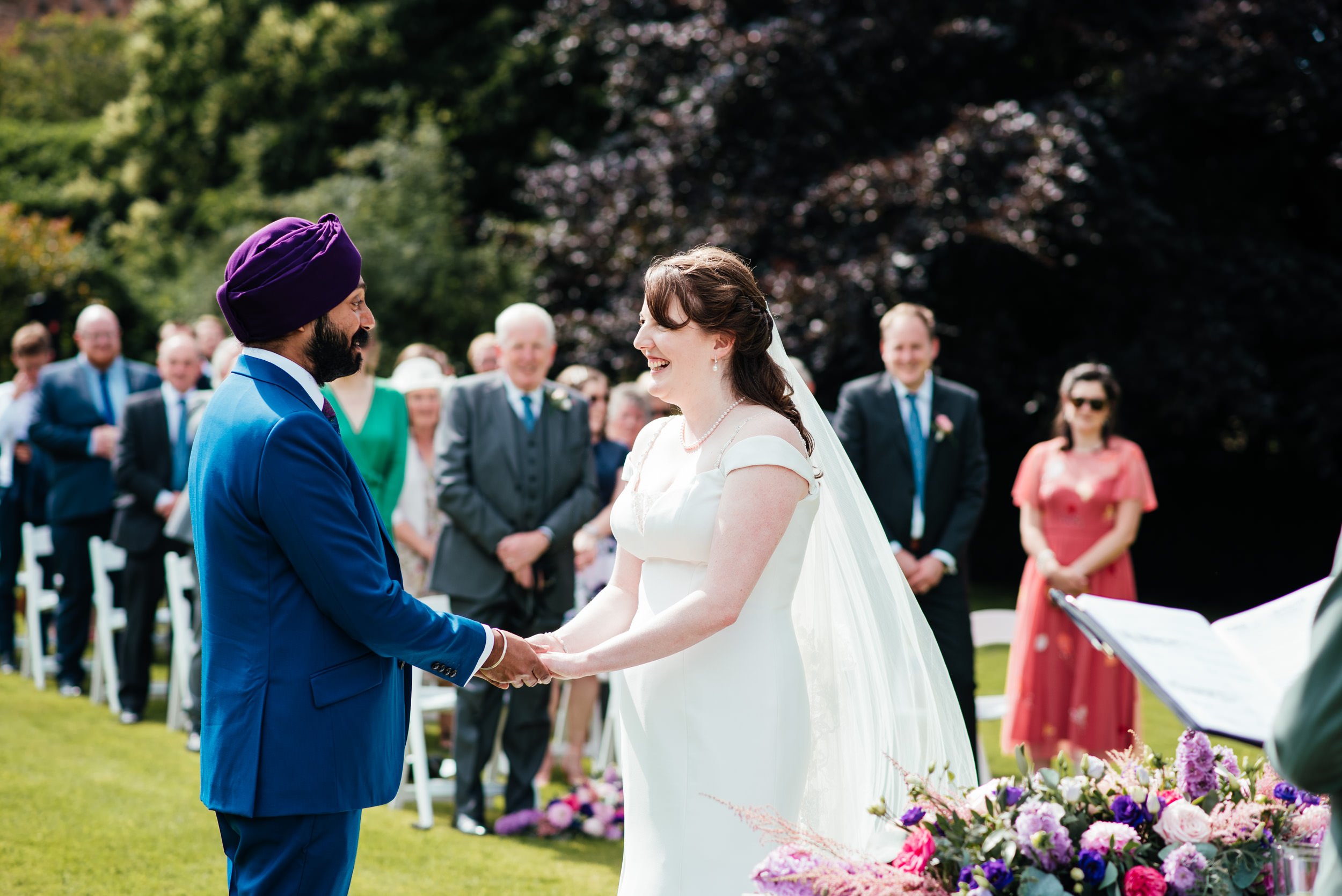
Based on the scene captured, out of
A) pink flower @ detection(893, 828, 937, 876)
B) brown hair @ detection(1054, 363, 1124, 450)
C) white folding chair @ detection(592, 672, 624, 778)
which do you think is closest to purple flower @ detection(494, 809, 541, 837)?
white folding chair @ detection(592, 672, 624, 778)

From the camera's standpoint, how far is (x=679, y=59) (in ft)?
49.7

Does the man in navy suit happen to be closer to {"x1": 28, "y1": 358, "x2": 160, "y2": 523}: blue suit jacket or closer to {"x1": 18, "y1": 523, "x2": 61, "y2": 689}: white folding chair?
{"x1": 28, "y1": 358, "x2": 160, "y2": 523}: blue suit jacket

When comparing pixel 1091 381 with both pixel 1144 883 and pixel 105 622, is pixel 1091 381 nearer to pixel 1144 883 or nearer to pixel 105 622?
pixel 1144 883

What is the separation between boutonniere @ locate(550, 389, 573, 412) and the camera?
651 cm

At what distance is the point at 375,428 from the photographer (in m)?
6.74

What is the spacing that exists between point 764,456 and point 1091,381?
449cm

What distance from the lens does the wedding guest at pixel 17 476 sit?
9.77 meters

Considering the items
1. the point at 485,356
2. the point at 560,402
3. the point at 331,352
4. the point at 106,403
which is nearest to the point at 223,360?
the point at 106,403

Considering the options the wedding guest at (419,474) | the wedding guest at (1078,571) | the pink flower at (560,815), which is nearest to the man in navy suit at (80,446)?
the wedding guest at (419,474)

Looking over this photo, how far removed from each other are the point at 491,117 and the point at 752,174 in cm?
609

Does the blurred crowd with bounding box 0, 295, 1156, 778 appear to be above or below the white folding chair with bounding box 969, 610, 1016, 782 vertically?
above

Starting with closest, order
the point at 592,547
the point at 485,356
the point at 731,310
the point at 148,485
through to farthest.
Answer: the point at 731,310 → the point at 592,547 → the point at 148,485 → the point at 485,356

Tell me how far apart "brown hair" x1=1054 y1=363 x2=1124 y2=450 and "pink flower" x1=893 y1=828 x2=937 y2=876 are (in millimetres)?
5201

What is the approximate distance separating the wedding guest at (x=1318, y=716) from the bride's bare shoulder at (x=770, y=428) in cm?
188
